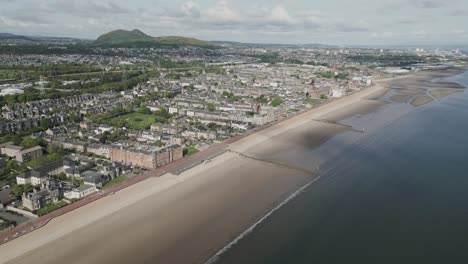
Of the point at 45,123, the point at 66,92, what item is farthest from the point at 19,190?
the point at 66,92

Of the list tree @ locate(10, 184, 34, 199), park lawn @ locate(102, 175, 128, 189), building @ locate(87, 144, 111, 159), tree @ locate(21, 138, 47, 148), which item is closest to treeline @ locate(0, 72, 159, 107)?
tree @ locate(21, 138, 47, 148)

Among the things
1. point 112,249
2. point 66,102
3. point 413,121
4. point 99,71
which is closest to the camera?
point 112,249

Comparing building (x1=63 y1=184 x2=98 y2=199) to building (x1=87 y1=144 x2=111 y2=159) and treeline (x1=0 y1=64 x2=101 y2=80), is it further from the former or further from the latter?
treeline (x1=0 y1=64 x2=101 y2=80)

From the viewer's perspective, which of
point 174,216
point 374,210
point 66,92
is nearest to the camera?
point 174,216

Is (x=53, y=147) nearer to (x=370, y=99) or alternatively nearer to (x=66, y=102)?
(x=66, y=102)

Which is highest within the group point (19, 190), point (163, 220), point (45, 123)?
point (45, 123)

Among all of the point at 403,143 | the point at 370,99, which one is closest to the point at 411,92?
the point at 370,99

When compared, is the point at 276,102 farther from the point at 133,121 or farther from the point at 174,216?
the point at 174,216
